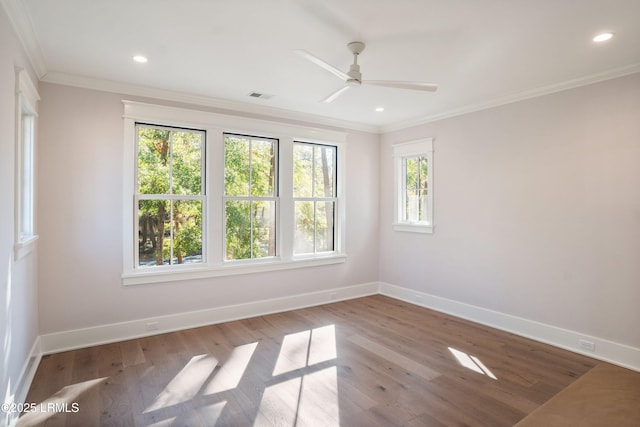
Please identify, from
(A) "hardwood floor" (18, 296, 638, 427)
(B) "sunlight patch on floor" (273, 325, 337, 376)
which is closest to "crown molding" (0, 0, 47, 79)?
(A) "hardwood floor" (18, 296, 638, 427)

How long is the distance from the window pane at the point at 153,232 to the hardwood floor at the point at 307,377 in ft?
2.81

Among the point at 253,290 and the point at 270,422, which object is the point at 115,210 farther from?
the point at 270,422

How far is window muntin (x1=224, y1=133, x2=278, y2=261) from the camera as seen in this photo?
172 inches

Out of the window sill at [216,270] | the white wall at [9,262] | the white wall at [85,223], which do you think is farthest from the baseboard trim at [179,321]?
the white wall at [9,262]

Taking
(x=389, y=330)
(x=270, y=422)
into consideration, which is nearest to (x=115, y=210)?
(x=270, y=422)

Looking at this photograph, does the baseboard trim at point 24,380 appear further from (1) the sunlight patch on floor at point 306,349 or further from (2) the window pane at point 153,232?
(1) the sunlight patch on floor at point 306,349

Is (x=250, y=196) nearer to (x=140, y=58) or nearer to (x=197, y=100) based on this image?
(x=197, y=100)

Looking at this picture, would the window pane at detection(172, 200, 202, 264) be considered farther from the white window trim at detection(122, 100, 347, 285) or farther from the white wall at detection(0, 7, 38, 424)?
the white wall at detection(0, 7, 38, 424)

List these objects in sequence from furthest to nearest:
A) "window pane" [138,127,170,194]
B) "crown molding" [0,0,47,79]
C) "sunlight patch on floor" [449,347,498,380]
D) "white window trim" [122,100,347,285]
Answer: "window pane" [138,127,170,194] → "white window trim" [122,100,347,285] → "sunlight patch on floor" [449,347,498,380] → "crown molding" [0,0,47,79]

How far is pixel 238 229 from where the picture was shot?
4445 mm

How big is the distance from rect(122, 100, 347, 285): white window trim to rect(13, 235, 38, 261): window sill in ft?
2.79

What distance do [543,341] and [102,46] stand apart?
4961mm

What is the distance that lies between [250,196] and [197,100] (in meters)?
1.29

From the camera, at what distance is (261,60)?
10.1 feet
